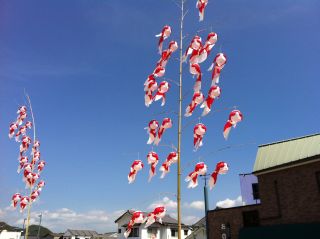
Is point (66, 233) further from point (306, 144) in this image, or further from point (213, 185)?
point (213, 185)

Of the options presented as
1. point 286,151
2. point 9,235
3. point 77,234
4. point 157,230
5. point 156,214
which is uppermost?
point 77,234

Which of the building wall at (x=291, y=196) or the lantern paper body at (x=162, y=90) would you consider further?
the building wall at (x=291, y=196)

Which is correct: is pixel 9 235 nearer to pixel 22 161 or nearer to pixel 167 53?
pixel 22 161

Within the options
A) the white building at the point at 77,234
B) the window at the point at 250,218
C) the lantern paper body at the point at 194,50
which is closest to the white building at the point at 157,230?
the window at the point at 250,218

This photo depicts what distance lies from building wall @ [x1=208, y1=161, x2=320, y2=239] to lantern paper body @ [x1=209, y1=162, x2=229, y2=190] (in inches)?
693

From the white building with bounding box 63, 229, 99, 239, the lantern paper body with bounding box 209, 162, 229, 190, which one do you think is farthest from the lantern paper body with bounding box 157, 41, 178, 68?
the white building with bounding box 63, 229, 99, 239

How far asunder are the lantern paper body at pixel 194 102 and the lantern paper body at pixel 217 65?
340mm

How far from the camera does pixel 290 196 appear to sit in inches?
913

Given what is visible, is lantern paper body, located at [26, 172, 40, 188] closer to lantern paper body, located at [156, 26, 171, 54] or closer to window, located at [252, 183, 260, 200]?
lantern paper body, located at [156, 26, 171, 54]

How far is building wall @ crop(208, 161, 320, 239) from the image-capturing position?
21969mm

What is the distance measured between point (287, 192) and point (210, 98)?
19325mm

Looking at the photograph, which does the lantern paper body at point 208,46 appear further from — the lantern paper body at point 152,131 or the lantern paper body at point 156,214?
the lantern paper body at point 156,214

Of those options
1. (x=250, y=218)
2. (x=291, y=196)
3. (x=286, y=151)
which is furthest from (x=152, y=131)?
(x=250, y=218)

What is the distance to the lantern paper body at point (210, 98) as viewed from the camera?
6.30 metres
